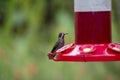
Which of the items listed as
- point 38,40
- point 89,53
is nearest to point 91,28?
point 89,53

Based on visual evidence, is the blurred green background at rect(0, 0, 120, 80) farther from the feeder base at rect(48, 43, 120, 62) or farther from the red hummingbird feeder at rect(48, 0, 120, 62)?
the feeder base at rect(48, 43, 120, 62)

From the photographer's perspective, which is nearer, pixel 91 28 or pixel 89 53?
pixel 89 53

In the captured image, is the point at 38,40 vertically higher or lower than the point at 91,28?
lower

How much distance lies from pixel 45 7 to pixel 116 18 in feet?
1.79

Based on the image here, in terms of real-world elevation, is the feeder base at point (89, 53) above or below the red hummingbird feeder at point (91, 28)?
below

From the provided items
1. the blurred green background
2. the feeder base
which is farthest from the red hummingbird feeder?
the blurred green background

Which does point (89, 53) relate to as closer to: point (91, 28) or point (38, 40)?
point (91, 28)

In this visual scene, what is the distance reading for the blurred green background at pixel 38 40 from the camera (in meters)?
4.09

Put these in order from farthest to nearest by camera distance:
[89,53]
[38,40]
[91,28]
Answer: [38,40], [91,28], [89,53]

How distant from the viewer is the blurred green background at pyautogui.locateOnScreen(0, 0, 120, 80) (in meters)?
4.09

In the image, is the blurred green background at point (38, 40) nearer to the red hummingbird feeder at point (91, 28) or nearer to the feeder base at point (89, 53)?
the red hummingbird feeder at point (91, 28)

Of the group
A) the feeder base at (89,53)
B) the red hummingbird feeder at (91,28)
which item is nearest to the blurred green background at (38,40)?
the red hummingbird feeder at (91,28)

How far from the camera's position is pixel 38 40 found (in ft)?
13.9

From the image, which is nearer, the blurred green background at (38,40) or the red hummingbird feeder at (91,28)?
the red hummingbird feeder at (91,28)
